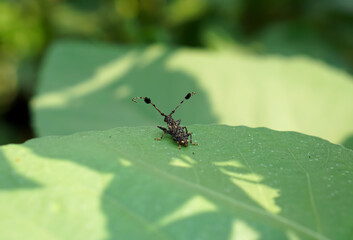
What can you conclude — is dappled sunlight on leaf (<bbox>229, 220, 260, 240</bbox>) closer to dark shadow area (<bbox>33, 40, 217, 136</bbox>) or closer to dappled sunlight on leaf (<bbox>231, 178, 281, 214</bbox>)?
dappled sunlight on leaf (<bbox>231, 178, 281, 214</bbox>)

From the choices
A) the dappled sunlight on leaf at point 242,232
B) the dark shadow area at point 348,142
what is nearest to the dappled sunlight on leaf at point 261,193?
the dappled sunlight on leaf at point 242,232

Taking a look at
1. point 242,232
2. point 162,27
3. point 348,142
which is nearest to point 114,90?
point 162,27

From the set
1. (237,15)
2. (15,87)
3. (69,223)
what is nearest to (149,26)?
(237,15)

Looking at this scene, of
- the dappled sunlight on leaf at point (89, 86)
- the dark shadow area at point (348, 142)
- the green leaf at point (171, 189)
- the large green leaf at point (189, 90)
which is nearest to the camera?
the green leaf at point (171, 189)

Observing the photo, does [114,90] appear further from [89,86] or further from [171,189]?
[171,189]

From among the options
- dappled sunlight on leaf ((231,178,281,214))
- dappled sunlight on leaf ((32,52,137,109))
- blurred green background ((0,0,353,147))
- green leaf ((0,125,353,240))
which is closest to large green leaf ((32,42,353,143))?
dappled sunlight on leaf ((32,52,137,109))

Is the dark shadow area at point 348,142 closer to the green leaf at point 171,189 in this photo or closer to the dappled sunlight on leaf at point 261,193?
the green leaf at point 171,189
